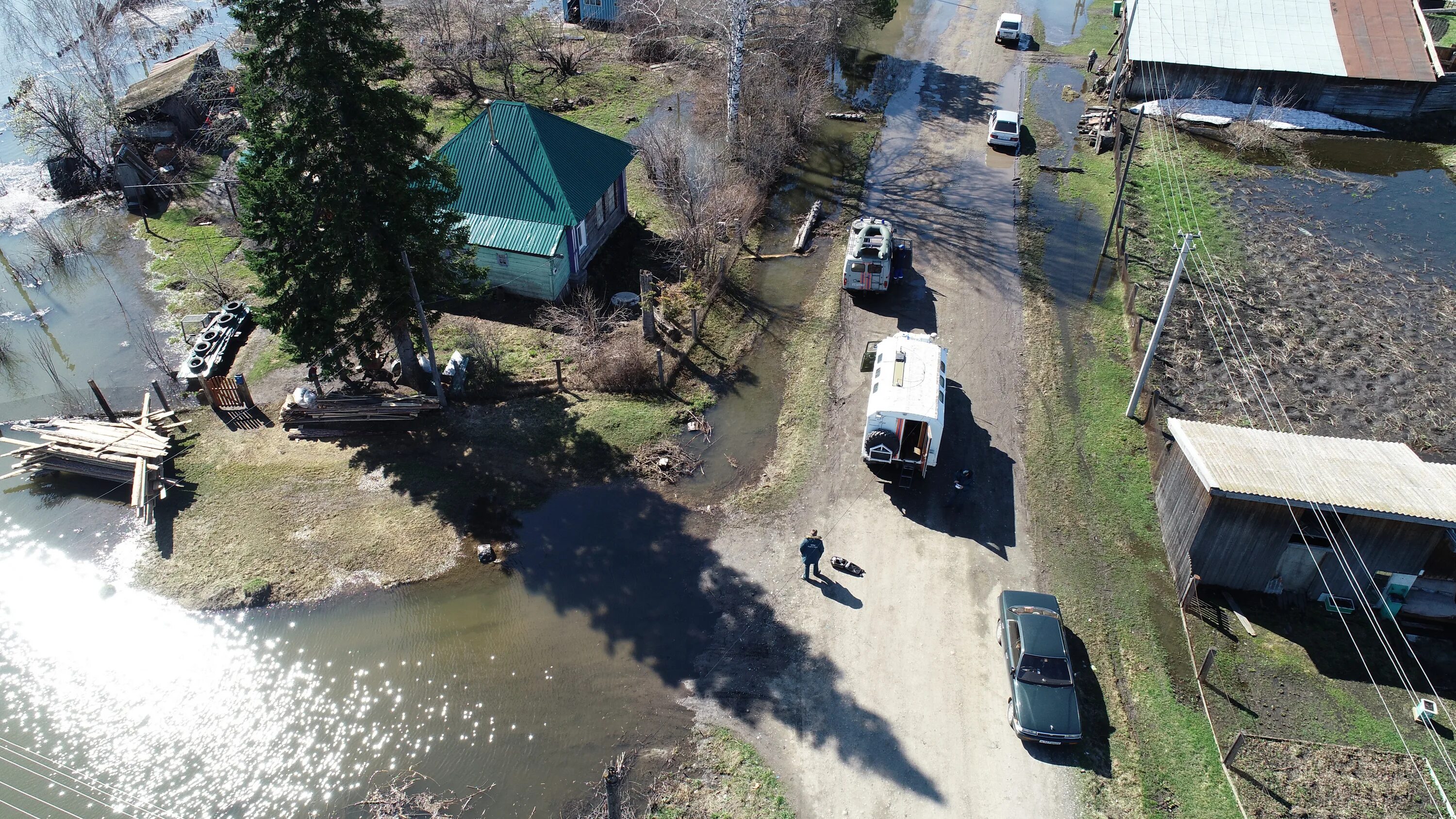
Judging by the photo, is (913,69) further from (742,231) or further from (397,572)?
(397,572)

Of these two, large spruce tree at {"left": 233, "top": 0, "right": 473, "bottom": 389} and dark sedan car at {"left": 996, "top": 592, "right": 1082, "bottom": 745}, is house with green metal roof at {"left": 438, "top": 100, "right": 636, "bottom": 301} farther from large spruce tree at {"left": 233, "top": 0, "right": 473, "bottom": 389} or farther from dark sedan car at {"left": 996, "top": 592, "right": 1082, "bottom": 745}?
dark sedan car at {"left": 996, "top": 592, "right": 1082, "bottom": 745}

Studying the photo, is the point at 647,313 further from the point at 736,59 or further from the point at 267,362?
the point at 736,59

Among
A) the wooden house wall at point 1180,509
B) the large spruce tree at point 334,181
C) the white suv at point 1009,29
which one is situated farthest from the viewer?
the white suv at point 1009,29

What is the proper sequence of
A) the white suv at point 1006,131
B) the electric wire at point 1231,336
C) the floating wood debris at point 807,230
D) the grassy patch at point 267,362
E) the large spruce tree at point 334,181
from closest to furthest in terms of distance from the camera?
the electric wire at point 1231,336 → the large spruce tree at point 334,181 → the grassy patch at point 267,362 → the floating wood debris at point 807,230 → the white suv at point 1006,131

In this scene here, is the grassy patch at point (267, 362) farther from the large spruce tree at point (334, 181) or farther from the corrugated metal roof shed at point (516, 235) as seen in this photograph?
the corrugated metal roof shed at point (516, 235)

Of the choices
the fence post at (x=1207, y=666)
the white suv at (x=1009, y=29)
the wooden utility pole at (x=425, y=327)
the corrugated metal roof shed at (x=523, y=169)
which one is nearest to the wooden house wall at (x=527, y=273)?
the corrugated metal roof shed at (x=523, y=169)

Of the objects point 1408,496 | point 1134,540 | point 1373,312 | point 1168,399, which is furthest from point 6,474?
point 1373,312

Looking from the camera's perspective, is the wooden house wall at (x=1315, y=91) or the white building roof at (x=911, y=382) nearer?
the white building roof at (x=911, y=382)
